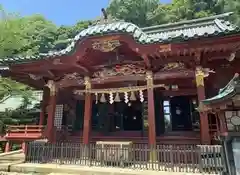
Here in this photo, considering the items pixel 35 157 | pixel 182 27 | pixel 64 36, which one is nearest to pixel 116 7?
pixel 64 36

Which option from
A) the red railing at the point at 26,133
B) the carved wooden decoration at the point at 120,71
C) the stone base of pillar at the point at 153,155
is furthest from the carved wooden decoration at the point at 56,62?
the stone base of pillar at the point at 153,155

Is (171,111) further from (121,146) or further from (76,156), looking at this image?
(76,156)

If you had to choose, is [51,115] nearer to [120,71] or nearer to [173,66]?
[120,71]

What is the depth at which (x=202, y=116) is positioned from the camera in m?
7.56

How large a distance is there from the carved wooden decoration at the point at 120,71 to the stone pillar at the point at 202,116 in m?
2.24

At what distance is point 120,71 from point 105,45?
5.08 ft

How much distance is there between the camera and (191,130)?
409 inches

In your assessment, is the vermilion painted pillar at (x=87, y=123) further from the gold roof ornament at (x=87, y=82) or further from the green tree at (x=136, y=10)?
the green tree at (x=136, y=10)

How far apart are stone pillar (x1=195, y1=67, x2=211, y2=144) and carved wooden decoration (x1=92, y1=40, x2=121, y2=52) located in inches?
130

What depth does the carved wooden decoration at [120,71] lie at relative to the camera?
912 centimetres

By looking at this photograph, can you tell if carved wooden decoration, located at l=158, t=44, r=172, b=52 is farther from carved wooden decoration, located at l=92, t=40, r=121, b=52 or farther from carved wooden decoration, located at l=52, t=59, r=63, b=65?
carved wooden decoration, located at l=52, t=59, r=63, b=65

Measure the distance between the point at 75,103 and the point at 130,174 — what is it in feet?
23.3

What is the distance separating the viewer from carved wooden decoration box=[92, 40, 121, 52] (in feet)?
26.7

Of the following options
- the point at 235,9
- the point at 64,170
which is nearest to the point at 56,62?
the point at 64,170
